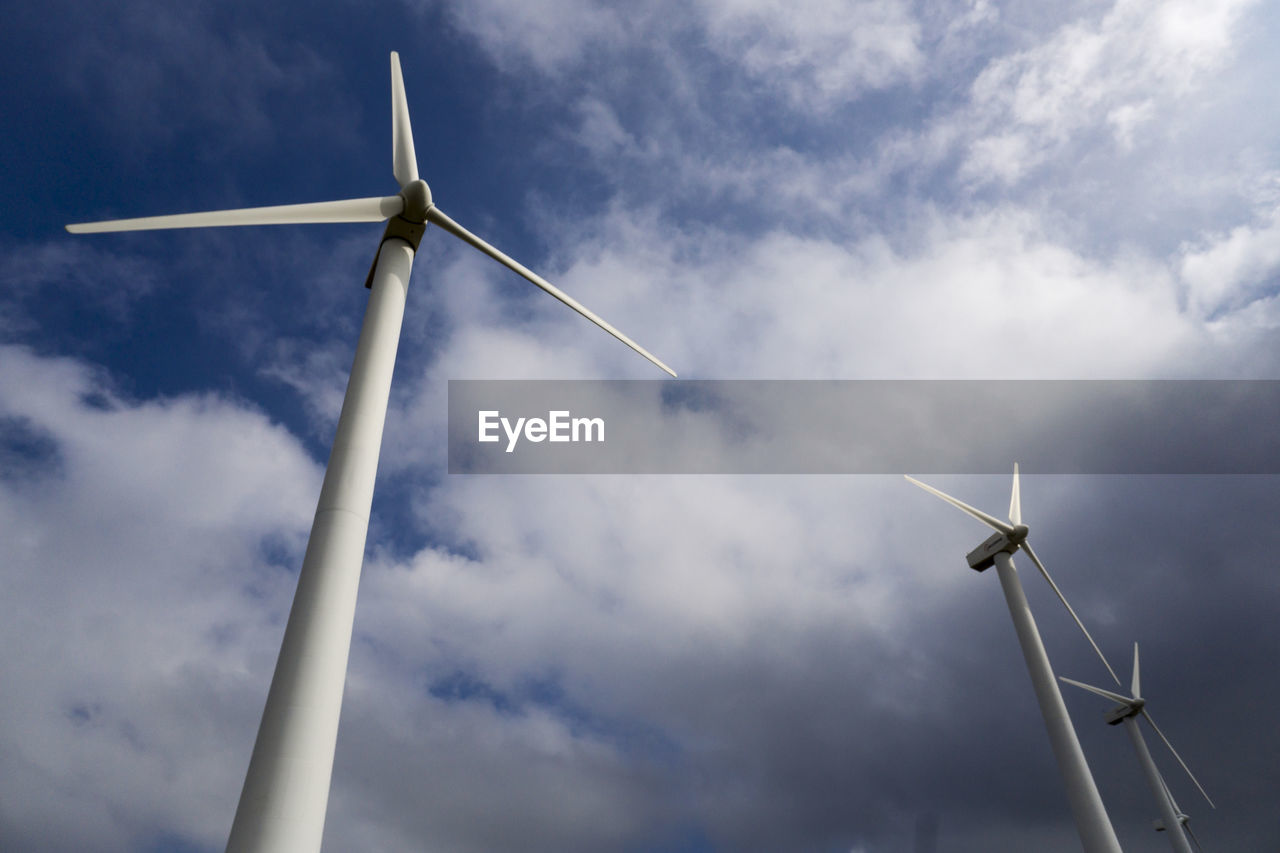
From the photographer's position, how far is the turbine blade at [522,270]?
3020 centimetres

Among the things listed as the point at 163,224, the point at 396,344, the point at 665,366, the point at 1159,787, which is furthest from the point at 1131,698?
the point at 163,224

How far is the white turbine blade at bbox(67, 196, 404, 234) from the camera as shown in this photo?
85.0 ft

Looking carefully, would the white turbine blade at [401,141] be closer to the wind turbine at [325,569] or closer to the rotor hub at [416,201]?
the rotor hub at [416,201]

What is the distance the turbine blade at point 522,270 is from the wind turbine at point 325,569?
0.40 meters

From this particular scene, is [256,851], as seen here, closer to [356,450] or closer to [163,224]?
[356,450]

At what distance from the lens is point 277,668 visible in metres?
17.4

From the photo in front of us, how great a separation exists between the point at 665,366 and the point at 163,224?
21.2m

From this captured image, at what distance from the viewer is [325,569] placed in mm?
18734

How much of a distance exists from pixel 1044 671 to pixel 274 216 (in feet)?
A: 183

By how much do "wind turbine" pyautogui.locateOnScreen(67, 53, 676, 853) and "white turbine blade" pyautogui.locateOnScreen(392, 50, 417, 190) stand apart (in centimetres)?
257

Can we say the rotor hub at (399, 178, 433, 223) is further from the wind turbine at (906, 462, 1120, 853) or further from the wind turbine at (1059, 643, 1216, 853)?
the wind turbine at (1059, 643, 1216, 853)

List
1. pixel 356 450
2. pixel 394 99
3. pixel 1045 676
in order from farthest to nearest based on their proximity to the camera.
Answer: pixel 1045 676, pixel 394 99, pixel 356 450

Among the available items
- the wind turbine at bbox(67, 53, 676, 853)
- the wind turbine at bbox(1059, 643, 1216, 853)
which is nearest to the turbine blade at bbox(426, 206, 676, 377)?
the wind turbine at bbox(67, 53, 676, 853)

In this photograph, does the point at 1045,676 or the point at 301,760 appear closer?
the point at 301,760
